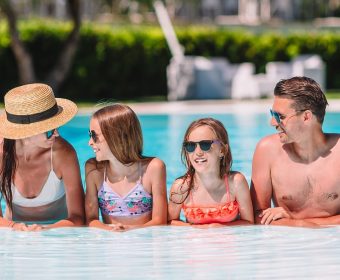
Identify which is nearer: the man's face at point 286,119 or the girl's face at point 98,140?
the man's face at point 286,119

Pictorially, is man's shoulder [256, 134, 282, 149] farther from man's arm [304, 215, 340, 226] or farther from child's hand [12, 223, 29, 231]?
child's hand [12, 223, 29, 231]

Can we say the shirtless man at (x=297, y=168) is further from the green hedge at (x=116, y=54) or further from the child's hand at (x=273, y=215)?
the green hedge at (x=116, y=54)

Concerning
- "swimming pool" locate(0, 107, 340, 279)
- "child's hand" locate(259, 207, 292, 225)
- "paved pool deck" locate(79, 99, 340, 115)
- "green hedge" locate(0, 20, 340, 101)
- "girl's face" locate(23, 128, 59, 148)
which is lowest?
"paved pool deck" locate(79, 99, 340, 115)

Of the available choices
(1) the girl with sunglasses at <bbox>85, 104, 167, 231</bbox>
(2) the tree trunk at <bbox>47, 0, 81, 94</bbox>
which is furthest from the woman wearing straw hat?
(2) the tree trunk at <bbox>47, 0, 81, 94</bbox>

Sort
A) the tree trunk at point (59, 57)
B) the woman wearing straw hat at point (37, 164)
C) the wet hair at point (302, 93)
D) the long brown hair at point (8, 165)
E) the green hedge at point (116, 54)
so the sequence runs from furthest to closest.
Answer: the green hedge at point (116, 54)
the tree trunk at point (59, 57)
the long brown hair at point (8, 165)
the woman wearing straw hat at point (37, 164)
the wet hair at point (302, 93)

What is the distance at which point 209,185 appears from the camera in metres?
5.31

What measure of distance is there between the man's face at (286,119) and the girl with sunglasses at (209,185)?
1.12 feet

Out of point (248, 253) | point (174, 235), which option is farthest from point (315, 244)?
point (174, 235)

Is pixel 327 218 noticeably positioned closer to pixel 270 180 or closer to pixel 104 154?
pixel 270 180

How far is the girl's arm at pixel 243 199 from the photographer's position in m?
5.20

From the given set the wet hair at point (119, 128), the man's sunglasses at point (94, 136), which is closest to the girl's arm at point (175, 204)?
the wet hair at point (119, 128)

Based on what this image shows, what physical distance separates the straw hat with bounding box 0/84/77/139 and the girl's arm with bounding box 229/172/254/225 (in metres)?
1.15

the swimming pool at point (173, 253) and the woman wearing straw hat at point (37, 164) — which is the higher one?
the woman wearing straw hat at point (37, 164)

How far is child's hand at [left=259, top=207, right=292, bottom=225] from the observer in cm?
515
